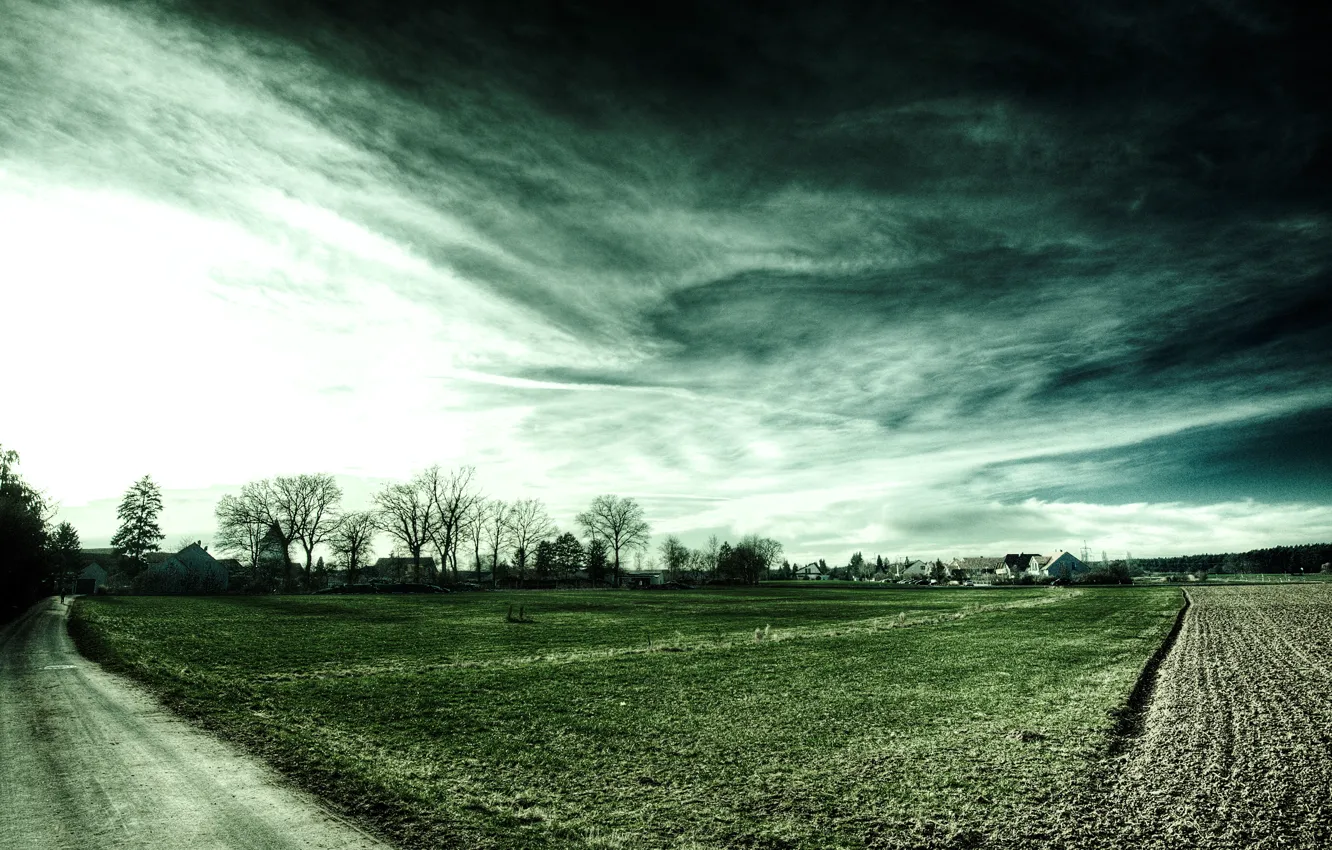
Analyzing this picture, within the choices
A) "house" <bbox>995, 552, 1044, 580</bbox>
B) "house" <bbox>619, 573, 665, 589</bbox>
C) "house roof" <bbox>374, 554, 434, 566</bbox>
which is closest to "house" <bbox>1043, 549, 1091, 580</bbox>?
"house" <bbox>995, 552, 1044, 580</bbox>

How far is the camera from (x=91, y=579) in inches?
3757

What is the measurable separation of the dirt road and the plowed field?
24.1ft

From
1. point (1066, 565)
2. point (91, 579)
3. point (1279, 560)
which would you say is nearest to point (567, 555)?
point (91, 579)

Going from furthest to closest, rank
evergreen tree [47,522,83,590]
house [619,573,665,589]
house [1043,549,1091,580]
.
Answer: house [1043,549,1091,580] < house [619,573,665,589] < evergreen tree [47,522,83,590]

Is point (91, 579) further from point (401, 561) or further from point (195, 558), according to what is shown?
point (401, 561)

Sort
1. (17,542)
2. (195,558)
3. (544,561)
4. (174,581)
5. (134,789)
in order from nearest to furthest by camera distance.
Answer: (134,789) → (17,542) → (174,581) → (195,558) → (544,561)

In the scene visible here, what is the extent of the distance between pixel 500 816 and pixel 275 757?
3962mm

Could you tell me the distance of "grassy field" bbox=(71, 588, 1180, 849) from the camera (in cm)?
663

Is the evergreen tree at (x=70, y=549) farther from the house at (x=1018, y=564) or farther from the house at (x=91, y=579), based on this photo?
the house at (x=1018, y=564)

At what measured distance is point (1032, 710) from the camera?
11398 mm

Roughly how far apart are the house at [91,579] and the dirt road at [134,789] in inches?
4347

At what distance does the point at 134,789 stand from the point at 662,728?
6.76m

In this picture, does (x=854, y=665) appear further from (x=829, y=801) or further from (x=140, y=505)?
(x=140, y=505)

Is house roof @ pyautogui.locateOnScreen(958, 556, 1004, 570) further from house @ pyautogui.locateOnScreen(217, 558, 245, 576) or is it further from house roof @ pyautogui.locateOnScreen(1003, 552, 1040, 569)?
house @ pyautogui.locateOnScreen(217, 558, 245, 576)
